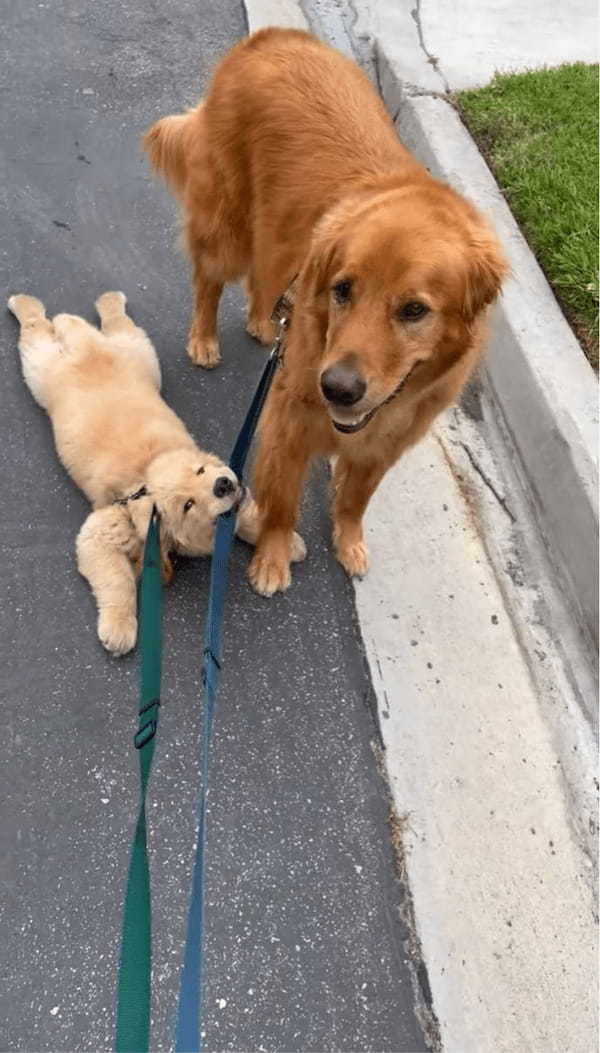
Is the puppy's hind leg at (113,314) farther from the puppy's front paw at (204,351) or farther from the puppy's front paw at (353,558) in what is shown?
the puppy's front paw at (353,558)

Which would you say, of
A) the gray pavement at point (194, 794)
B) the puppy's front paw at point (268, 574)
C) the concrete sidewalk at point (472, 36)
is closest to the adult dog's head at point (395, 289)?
the puppy's front paw at point (268, 574)

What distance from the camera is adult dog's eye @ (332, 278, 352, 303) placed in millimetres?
1940

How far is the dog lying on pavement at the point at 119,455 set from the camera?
2.45 metres

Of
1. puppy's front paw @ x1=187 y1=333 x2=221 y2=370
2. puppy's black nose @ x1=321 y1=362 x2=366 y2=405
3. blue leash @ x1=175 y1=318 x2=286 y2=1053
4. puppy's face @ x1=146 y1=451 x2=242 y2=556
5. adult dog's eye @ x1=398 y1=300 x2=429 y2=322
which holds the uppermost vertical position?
adult dog's eye @ x1=398 y1=300 x2=429 y2=322

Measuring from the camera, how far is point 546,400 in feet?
9.87

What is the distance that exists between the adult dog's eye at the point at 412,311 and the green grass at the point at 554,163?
60.1 inches

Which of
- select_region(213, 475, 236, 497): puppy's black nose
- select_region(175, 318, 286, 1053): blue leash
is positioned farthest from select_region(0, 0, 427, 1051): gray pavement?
select_region(213, 475, 236, 497): puppy's black nose

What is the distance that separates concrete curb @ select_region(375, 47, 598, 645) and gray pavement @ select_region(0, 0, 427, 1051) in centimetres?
80

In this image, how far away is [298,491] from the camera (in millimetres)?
2619

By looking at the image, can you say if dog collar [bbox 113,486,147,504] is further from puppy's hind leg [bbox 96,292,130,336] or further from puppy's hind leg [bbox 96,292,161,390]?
puppy's hind leg [bbox 96,292,130,336]

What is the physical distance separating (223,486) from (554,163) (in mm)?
2711

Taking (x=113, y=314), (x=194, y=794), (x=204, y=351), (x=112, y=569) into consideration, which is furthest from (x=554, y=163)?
(x=194, y=794)

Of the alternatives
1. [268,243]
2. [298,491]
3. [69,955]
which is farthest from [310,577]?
[69,955]

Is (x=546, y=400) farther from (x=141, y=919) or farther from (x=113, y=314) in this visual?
(x=141, y=919)
